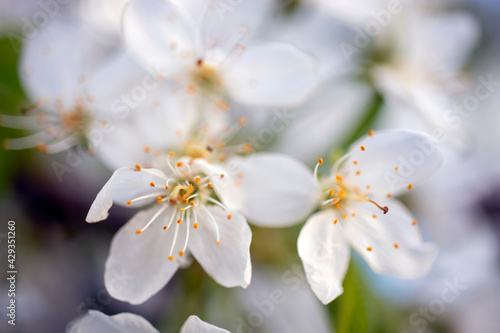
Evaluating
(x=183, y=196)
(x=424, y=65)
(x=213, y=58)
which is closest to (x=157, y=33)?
(x=213, y=58)

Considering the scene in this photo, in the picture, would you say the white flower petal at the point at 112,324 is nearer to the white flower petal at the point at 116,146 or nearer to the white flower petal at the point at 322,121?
the white flower petal at the point at 116,146

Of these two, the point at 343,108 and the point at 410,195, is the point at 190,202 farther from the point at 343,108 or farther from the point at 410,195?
the point at 410,195

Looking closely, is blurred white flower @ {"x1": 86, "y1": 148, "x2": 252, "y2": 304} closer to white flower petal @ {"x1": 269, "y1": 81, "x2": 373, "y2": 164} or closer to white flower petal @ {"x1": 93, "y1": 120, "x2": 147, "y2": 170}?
white flower petal @ {"x1": 93, "y1": 120, "x2": 147, "y2": 170}

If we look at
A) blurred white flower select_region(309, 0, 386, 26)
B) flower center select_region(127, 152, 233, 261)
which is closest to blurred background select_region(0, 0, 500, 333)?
blurred white flower select_region(309, 0, 386, 26)

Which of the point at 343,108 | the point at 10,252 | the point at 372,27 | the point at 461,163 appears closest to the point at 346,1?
the point at 372,27

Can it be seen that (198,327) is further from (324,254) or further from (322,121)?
(322,121)
